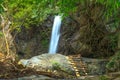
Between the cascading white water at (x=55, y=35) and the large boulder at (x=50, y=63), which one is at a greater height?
the cascading white water at (x=55, y=35)

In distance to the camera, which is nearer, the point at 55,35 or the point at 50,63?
the point at 50,63

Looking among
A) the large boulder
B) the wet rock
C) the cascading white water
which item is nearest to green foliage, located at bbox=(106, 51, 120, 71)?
the wet rock

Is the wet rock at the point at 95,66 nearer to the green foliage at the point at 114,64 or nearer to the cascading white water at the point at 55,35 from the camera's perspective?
the green foliage at the point at 114,64

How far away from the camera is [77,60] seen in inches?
520

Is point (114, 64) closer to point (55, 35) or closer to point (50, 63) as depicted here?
point (50, 63)

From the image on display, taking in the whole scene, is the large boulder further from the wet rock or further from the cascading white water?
the cascading white water

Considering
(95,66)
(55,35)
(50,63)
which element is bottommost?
(95,66)

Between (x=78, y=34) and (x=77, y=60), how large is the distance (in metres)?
2.63

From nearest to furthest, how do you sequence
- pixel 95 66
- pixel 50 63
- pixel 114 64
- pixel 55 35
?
pixel 114 64 → pixel 50 63 → pixel 95 66 → pixel 55 35

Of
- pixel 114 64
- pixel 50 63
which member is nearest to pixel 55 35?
pixel 50 63

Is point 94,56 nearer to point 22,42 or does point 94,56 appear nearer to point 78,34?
point 78,34

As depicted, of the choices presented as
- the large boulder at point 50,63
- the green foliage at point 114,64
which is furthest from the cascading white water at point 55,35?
the green foliage at point 114,64

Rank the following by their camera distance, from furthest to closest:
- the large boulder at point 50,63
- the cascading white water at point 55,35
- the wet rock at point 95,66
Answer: the cascading white water at point 55,35 < the wet rock at point 95,66 < the large boulder at point 50,63

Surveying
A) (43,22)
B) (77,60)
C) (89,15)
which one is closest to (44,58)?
(77,60)
